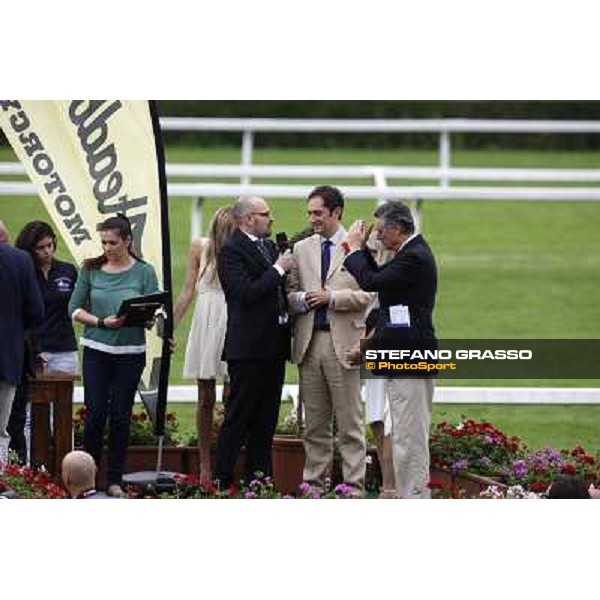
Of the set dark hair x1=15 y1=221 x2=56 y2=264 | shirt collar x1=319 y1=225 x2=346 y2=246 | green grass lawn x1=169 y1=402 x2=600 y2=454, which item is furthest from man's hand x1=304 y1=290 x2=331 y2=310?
green grass lawn x1=169 y1=402 x2=600 y2=454

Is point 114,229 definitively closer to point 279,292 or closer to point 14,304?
point 14,304

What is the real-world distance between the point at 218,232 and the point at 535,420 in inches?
127

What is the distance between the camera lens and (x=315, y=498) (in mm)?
8086

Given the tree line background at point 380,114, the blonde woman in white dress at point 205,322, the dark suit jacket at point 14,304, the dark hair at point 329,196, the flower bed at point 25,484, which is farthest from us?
the tree line background at point 380,114

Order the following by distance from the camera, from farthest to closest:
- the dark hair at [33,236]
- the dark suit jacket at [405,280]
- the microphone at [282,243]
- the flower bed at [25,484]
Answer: the dark hair at [33,236], the microphone at [282,243], the dark suit jacket at [405,280], the flower bed at [25,484]

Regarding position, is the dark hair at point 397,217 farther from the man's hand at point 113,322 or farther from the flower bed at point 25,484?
the flower bed at point 25,484

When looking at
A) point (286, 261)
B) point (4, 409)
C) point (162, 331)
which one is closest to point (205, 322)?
point (162, 331)

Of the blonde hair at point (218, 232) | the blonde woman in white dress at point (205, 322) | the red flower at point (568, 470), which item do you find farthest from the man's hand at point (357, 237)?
the red flower at point (568, 470)

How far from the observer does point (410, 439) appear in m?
8.34

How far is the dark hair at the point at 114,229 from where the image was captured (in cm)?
852

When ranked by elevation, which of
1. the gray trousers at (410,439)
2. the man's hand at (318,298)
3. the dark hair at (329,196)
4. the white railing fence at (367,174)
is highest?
the white railing fence at (367,174)
